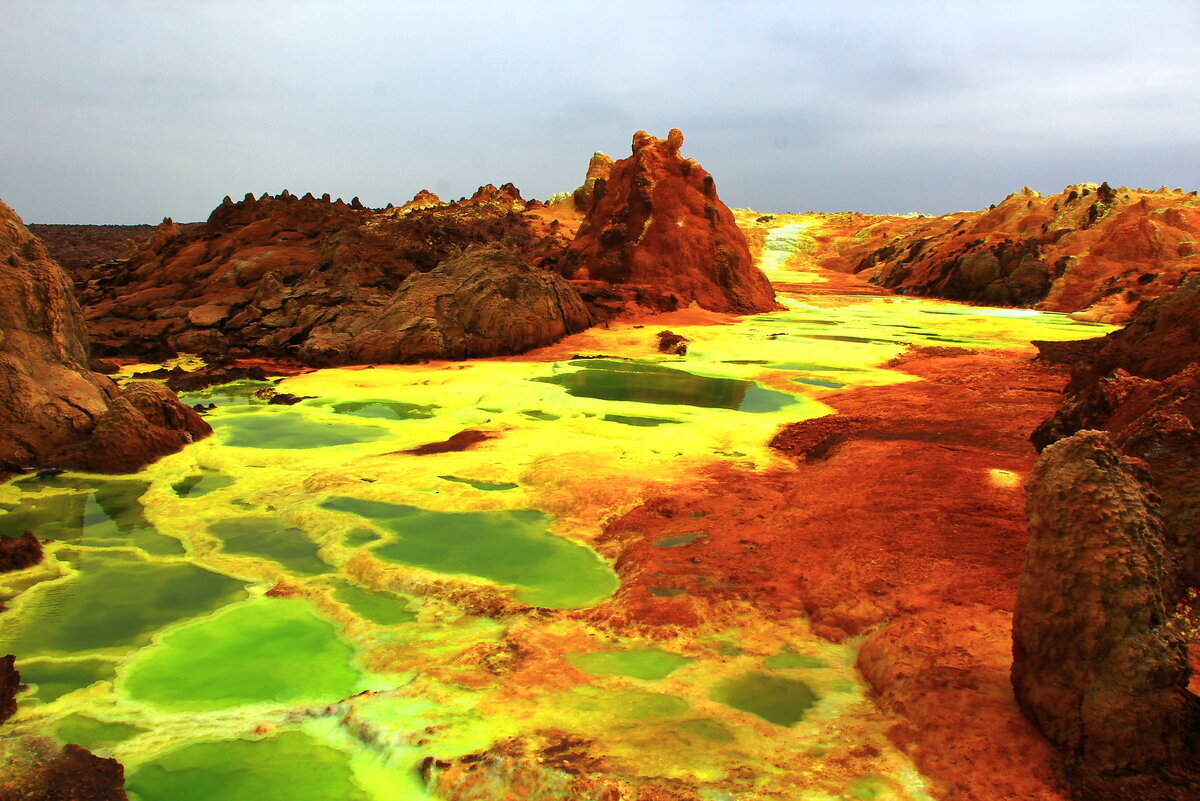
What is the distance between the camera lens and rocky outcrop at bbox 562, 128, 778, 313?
23125 millimetres

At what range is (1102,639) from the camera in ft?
10.2

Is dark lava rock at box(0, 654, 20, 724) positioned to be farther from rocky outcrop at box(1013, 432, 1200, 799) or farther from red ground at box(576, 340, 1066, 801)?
rocky outcrop at box(1013, 432, 1200, 799)

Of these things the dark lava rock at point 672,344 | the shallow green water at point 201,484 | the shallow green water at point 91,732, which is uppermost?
the dark lava rock at point 672,344

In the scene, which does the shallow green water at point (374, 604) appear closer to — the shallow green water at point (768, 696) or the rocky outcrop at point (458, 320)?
the shallow green water at point (768, 696)

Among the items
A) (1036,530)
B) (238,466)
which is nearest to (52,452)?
(238,466)

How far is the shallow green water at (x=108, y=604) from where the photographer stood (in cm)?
482

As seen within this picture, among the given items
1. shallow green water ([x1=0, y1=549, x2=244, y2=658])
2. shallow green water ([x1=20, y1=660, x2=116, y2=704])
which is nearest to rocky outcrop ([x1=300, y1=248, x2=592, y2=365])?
shallow green water ([x1=0, y1=549, x2=244, y2=658])

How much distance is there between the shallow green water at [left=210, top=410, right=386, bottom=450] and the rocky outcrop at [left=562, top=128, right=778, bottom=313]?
1324cm

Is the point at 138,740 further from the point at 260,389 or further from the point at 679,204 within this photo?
the point at 679,204

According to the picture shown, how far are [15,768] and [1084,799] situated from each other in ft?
14.1

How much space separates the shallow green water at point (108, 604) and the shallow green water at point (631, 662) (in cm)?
282

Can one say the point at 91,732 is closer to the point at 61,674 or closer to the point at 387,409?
the point at 61,674

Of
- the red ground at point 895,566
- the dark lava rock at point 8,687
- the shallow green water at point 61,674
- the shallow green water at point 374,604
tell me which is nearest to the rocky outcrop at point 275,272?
the shallow green water at point 374,604

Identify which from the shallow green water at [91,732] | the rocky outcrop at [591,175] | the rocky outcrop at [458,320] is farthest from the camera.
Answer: the rocky outcrop at [591,175]
